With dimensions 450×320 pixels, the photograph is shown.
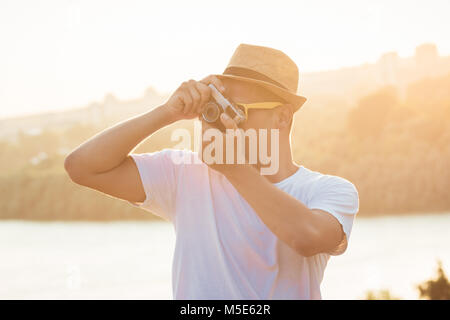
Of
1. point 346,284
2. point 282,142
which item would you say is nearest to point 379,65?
point 346,284

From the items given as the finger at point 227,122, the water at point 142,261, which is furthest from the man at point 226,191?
the water at point 142,261

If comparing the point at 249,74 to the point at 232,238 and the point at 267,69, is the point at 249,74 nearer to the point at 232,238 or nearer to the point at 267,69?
the point at 267,69

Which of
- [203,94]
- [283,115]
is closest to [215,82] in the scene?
[203,94]

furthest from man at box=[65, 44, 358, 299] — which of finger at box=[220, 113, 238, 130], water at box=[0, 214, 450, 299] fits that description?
water at box=[0, 214, 450, 299]

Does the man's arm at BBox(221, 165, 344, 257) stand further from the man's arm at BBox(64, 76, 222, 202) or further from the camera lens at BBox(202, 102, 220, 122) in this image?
the man's arm at BBox(64, 76, 222, 202)

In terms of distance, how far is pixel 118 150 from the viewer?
1758 mm

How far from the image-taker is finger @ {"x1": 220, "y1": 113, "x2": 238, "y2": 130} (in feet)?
5.03

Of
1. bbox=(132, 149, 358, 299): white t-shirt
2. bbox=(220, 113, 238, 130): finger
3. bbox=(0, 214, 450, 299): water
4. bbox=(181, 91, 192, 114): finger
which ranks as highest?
bbox=(0, 214, 450, 299): water

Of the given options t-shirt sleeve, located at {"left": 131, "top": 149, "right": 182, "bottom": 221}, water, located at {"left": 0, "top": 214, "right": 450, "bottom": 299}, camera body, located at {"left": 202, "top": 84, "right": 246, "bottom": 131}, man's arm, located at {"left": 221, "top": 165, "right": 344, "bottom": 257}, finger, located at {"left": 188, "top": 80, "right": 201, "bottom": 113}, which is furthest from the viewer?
water, located at {"left": 0, "top": 214, "right": 450, "bottom": 299}

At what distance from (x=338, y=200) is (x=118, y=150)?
0.78 meters

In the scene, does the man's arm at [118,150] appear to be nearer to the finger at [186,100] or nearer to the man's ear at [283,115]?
the finger at [186,100]

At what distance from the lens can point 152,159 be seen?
73.6 inches

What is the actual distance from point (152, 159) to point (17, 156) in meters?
42.9

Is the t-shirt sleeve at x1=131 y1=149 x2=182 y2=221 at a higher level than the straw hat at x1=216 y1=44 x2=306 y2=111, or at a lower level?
lower
